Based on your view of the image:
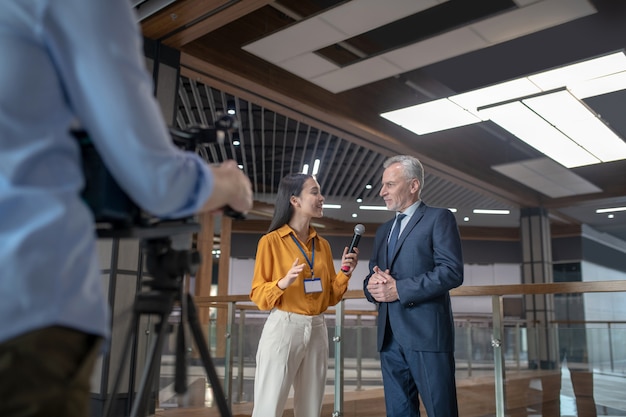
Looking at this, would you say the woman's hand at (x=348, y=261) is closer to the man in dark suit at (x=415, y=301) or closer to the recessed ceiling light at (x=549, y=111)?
the man in dark suit at (x=415, y=301)

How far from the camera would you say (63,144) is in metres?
0.66

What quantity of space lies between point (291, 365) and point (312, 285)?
0.39m

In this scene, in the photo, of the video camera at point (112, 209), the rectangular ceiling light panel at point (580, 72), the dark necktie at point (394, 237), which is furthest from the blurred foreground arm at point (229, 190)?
the rectangular ceiling light panel at point (580, 72)

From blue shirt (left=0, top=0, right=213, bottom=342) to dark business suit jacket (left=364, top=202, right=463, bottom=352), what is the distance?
6.39 ft

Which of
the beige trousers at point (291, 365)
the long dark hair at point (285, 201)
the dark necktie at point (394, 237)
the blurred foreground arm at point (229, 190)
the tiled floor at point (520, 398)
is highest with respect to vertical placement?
the long dark hair at point (285, 201)

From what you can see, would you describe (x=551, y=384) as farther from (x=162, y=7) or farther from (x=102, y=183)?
(x=162, y=7)

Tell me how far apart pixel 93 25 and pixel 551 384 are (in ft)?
13.2

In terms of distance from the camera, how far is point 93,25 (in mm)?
665

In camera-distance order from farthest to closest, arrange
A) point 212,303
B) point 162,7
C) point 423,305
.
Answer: point 212,303 → point 162,7 → point 423,305

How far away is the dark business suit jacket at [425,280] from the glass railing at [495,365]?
0.68 meters

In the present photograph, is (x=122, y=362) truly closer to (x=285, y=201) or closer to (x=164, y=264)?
(x=164, y=264)

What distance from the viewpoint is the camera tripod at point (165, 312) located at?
3.06ft

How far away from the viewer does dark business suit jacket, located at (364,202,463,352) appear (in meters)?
2.50

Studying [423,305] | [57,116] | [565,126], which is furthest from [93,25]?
[565,126]
